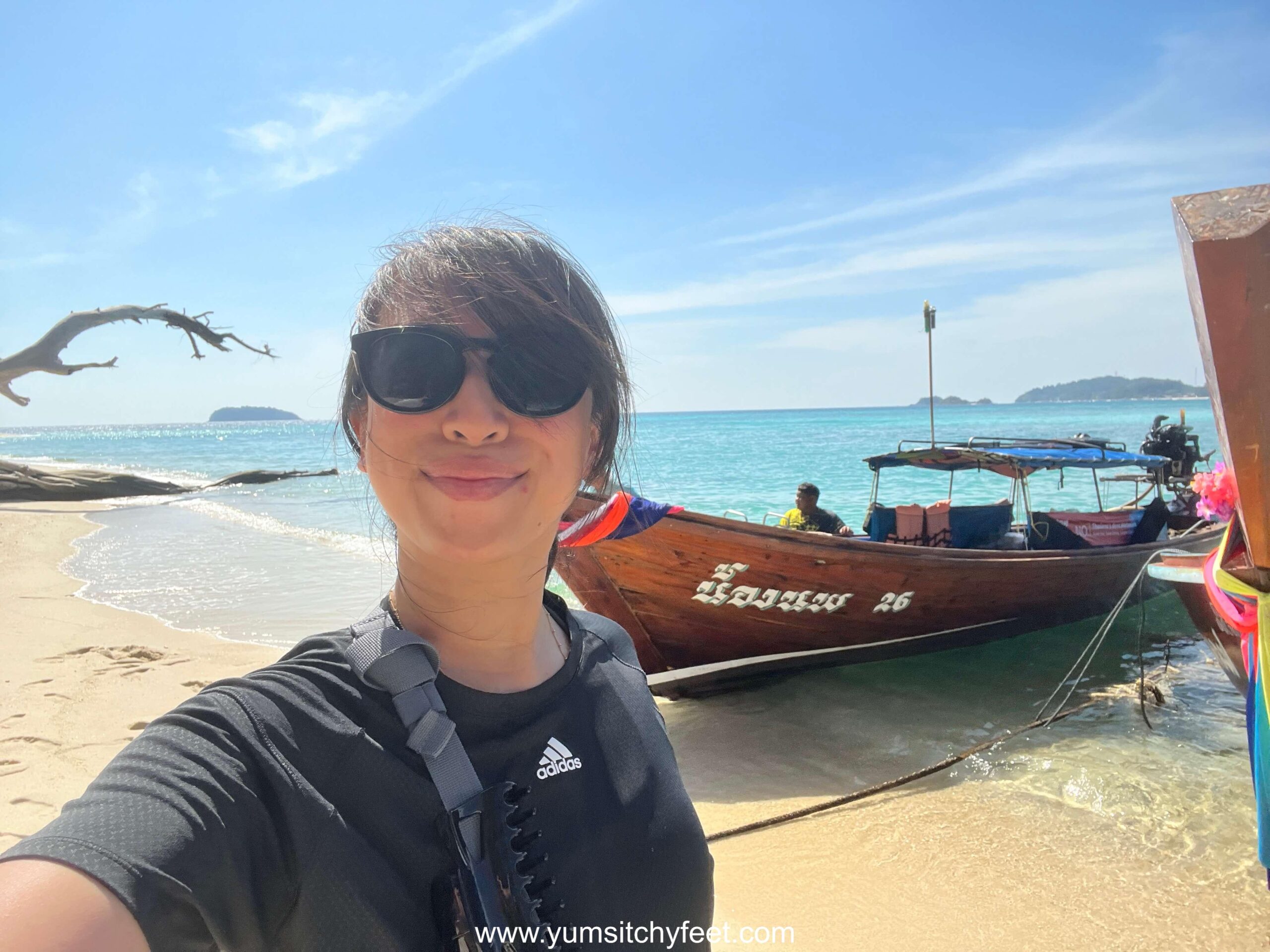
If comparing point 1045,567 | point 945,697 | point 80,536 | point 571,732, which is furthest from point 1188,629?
point 80,536

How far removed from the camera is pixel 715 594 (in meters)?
5.71

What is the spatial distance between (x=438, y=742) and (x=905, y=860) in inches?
145

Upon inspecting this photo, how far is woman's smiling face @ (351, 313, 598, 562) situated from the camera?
0.96m

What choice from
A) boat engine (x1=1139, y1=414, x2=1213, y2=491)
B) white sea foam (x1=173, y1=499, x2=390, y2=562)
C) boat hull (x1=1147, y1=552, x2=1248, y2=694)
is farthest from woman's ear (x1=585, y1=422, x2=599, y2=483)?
boat engine (x1=1139, y1=414, x2=1213, y2=491)

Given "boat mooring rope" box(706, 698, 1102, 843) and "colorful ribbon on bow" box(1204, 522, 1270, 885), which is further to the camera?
"boat mooring rope" box(706, 698, 1102, 843)

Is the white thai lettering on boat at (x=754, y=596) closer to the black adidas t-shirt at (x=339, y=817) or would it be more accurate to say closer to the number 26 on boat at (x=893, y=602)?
the number 26 on boat at (x=893, y=602)

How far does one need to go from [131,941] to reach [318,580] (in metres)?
10.3

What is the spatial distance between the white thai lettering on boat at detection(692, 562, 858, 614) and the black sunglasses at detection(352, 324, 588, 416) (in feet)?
15.1

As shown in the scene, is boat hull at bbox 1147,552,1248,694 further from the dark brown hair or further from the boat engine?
the boat engine

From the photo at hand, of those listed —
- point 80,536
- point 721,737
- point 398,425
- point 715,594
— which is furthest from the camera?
point 80,536

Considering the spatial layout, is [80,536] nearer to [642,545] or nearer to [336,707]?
[642,545]

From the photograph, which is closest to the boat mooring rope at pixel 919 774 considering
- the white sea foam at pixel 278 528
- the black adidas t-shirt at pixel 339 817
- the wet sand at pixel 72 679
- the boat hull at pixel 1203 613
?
the boat hull at pixel 1203 613

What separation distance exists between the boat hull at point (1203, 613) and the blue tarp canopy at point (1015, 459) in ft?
8.95

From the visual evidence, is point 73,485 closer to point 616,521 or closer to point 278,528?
point 278,528
